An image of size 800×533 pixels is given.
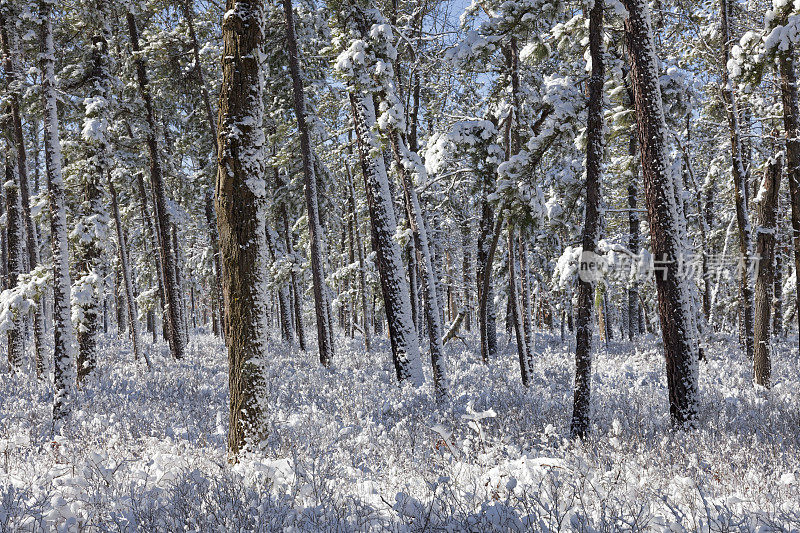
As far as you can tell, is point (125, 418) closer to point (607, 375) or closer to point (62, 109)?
point (62, 109)

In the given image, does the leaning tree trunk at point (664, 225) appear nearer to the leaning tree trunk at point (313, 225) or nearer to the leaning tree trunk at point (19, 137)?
the leaning tree trunk at point (313, 225)

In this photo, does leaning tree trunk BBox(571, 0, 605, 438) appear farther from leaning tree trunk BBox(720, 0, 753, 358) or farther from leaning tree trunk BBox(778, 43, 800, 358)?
leaning tree trunk BBox(720, 0, 753, 358)

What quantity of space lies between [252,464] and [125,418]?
448 cm

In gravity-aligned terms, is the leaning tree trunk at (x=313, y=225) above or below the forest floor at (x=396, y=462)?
above

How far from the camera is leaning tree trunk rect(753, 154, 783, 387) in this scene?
1159 cm

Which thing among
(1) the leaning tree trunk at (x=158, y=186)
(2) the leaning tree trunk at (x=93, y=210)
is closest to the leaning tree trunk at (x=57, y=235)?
(2) the leaning tree trunk at (x=93, y=210)

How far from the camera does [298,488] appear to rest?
4285mm

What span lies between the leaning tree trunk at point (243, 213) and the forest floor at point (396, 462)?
0.68 meters

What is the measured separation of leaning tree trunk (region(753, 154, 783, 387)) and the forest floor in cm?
94

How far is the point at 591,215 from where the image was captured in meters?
7.25

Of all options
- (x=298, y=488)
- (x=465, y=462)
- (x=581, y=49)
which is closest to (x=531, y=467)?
(x=465, y=462)

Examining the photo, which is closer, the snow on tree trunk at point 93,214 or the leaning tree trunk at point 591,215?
the leaning tree trunk at point 591,215

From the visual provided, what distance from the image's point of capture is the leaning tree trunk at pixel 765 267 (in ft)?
38.0

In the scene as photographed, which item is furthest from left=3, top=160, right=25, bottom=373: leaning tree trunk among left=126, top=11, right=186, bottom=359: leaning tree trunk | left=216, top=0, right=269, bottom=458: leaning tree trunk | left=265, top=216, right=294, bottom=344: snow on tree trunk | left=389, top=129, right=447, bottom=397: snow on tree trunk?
left=216, top=0, right=269, bottom=458: leaning tree trunk
